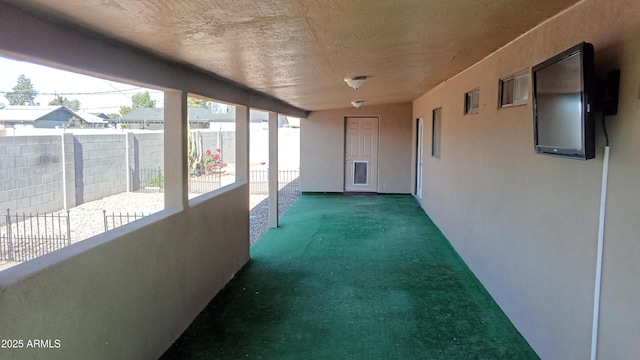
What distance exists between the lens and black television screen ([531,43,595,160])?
195 cm

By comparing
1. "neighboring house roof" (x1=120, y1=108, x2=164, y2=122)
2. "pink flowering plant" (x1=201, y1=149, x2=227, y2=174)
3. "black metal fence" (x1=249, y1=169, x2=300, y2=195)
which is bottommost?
"black metal fence" (x1=249, y1=169, x2=300, y2=195)

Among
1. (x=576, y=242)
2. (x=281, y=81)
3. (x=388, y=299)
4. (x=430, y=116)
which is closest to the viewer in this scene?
(x=576, y=242)

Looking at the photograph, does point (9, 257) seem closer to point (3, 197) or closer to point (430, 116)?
point (3, 197)

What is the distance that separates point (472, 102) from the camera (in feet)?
16.8

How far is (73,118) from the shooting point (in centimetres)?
710

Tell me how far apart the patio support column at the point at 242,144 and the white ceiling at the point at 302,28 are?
1.28 m

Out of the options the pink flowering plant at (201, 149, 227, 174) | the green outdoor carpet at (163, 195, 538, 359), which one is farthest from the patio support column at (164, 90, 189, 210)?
the pink flowering plant at (201, 149, 227, 174)

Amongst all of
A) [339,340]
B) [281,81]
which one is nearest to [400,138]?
[281,81]

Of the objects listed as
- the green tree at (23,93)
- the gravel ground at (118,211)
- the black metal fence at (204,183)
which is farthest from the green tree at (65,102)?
the black metal fence at (204,183)

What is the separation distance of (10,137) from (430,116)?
634 cm

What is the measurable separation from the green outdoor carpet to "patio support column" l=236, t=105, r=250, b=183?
1085 mm

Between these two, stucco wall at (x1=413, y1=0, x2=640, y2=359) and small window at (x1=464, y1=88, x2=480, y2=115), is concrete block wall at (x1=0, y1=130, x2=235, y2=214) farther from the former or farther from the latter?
small window at (x1=464, y1=88, x2=480, y2=115)

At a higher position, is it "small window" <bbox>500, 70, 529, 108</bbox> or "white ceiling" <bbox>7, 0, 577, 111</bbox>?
"white ceiling" <bbox>7, 0, 577, 111</bbox>

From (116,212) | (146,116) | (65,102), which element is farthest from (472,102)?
(146,116)
